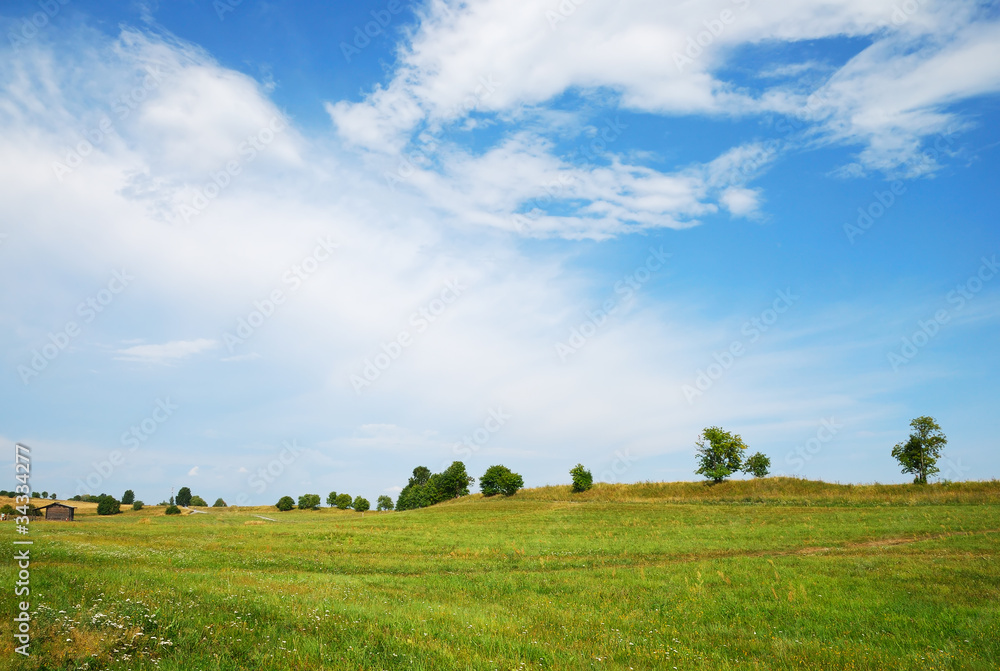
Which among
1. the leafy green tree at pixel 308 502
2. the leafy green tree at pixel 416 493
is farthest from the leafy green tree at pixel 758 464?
the leafy green tree at pixel 308 502

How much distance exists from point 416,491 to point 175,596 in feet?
406

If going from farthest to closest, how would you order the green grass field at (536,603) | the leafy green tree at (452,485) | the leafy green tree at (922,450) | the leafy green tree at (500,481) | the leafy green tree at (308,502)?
the leafy green tree at (308,502) < the leafy green tree at (452,485) < the leafy green tree at (500,481) < the leafy green tree at (922,450) < the green grass field at (536,603)

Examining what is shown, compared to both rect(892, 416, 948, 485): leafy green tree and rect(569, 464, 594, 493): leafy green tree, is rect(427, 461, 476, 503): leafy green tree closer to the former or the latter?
rect(569, 464, 594, 493): leafy green tree

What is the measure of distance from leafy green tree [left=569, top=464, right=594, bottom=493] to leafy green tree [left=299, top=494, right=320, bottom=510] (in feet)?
278

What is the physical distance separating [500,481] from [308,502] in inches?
2774

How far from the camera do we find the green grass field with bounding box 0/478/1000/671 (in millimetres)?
10508

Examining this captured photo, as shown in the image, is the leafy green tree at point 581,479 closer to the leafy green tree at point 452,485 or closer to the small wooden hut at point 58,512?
the leafy green tree at point 452,485

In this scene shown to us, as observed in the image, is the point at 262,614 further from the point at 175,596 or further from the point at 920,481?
the point at 920,481

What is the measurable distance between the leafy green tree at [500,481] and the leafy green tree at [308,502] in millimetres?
64279

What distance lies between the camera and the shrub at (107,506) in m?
105

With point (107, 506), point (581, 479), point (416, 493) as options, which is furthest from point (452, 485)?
point (107, 506)

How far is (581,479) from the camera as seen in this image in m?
94.2

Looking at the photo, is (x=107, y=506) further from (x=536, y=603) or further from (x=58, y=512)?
(x=536, y=603)

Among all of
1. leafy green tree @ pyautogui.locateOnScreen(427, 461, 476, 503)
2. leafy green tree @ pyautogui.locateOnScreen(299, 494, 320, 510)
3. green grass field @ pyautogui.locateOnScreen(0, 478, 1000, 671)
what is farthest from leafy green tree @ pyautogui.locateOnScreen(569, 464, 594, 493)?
leafy green tree @ pyautogui.locateOnScreen(299, 494, 320, 510)
